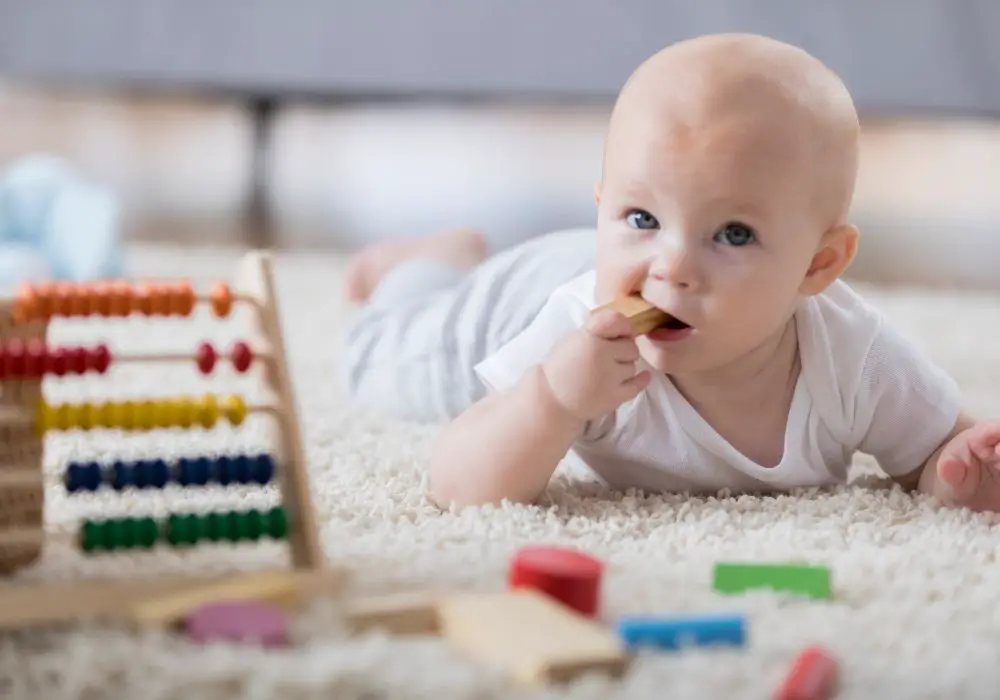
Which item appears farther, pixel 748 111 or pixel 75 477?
pixel 748 111

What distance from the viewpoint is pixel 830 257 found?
94 cm

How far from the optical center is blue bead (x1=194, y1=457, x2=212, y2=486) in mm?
712

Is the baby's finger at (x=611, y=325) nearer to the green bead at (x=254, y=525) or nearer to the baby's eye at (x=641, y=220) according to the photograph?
the baby's eye at (x=641, y=220)

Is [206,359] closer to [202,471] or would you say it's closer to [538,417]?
[202,471]

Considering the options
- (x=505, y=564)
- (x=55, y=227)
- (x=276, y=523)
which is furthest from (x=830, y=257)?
(x=55, y=227)

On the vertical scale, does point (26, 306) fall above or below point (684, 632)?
above

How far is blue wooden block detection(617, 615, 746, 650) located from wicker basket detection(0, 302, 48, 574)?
0.33 meters

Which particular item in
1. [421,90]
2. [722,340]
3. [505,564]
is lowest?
[505,564]

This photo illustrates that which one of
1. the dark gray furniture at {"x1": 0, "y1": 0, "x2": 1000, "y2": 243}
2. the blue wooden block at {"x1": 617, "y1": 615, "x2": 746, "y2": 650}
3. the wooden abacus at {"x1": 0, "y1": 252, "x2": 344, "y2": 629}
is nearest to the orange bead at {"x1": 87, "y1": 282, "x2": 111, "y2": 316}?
the wooden abacus at {"x1": 0, "y1": 252, "x2": 344, "y2": 629}

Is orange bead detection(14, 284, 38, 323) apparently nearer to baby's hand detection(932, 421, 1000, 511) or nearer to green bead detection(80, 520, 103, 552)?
green bead detection(80, 520, 103, 552)

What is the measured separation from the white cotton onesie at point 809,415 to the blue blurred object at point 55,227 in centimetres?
94

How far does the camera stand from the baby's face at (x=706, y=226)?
856mm

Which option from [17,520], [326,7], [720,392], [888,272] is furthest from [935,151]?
[17,520]

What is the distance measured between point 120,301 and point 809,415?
51cm
